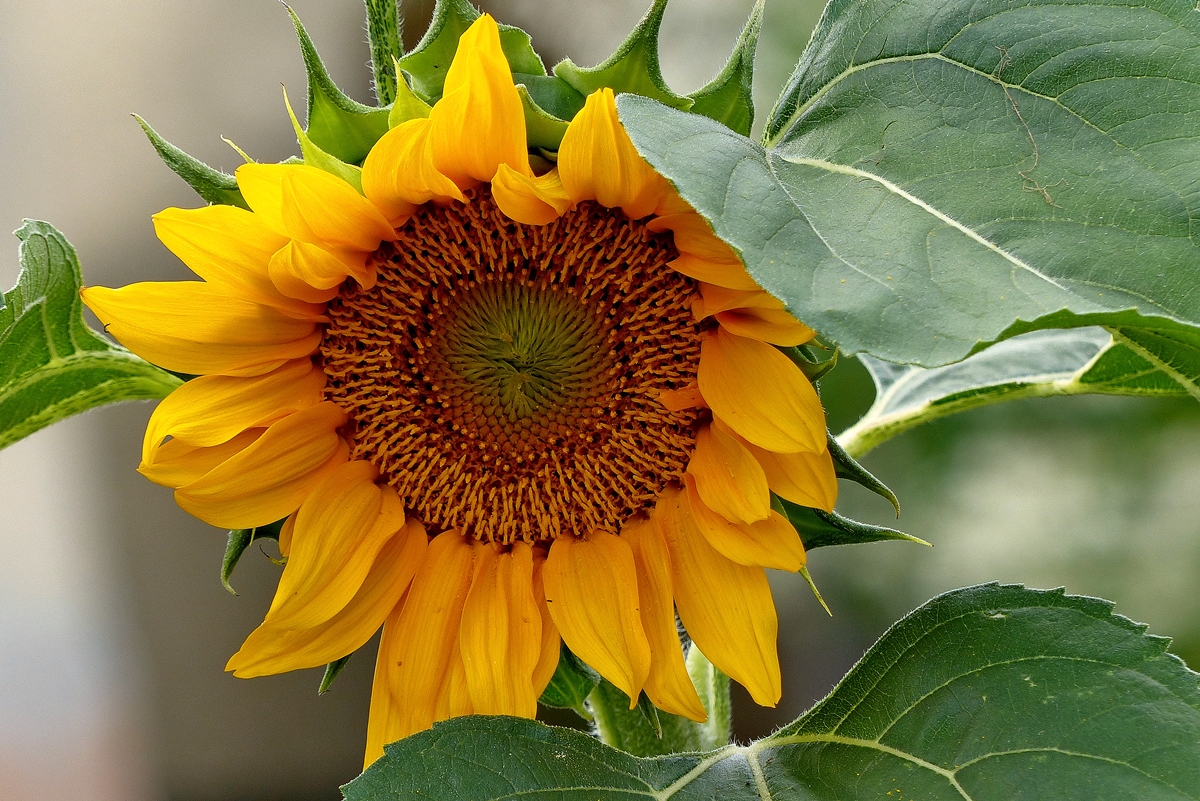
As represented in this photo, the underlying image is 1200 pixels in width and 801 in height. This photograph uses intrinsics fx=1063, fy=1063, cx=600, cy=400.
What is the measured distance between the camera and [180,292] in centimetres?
69

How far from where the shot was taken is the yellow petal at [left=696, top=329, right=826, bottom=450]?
644 mm

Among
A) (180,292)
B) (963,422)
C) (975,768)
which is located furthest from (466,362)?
(963,422)

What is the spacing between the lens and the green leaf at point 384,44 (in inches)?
28.8

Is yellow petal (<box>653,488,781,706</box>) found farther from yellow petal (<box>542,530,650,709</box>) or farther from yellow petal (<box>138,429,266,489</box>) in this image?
yellow petal (<box>138,429,266,489</box>)

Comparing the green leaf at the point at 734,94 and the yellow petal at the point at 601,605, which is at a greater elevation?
the green leaf at the point at 734,94

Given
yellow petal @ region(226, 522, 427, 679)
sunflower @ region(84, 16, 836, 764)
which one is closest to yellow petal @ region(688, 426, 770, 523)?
sunflower @ region(84, 16, 836, 764)

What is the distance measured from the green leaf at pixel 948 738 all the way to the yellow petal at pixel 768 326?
7.5 inches

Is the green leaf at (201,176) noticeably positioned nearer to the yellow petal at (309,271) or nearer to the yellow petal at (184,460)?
the yellow petal at (309,271)

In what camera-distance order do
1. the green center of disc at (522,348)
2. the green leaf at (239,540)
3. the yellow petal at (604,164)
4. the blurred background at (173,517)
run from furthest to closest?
the blurred background at (173,517) < the green center of disc at (522,348) < the green leaf at (239,540) < the yellow petal at (604,164)

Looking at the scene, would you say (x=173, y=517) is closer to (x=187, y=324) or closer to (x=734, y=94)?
Answer: (x=187, y=324)

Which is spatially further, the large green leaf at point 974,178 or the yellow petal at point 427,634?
the yellow petal at point 427,634

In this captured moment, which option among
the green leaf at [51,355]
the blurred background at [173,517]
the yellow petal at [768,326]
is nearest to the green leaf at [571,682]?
the yellow petal at [768,326]

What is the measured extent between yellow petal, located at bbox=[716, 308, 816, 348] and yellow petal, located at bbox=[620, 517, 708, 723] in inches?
6.9

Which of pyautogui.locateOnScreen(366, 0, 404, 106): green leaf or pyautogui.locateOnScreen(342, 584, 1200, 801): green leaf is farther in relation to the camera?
pyautogui.locateOnScreen(366, 0, 404, 106): green leaf
